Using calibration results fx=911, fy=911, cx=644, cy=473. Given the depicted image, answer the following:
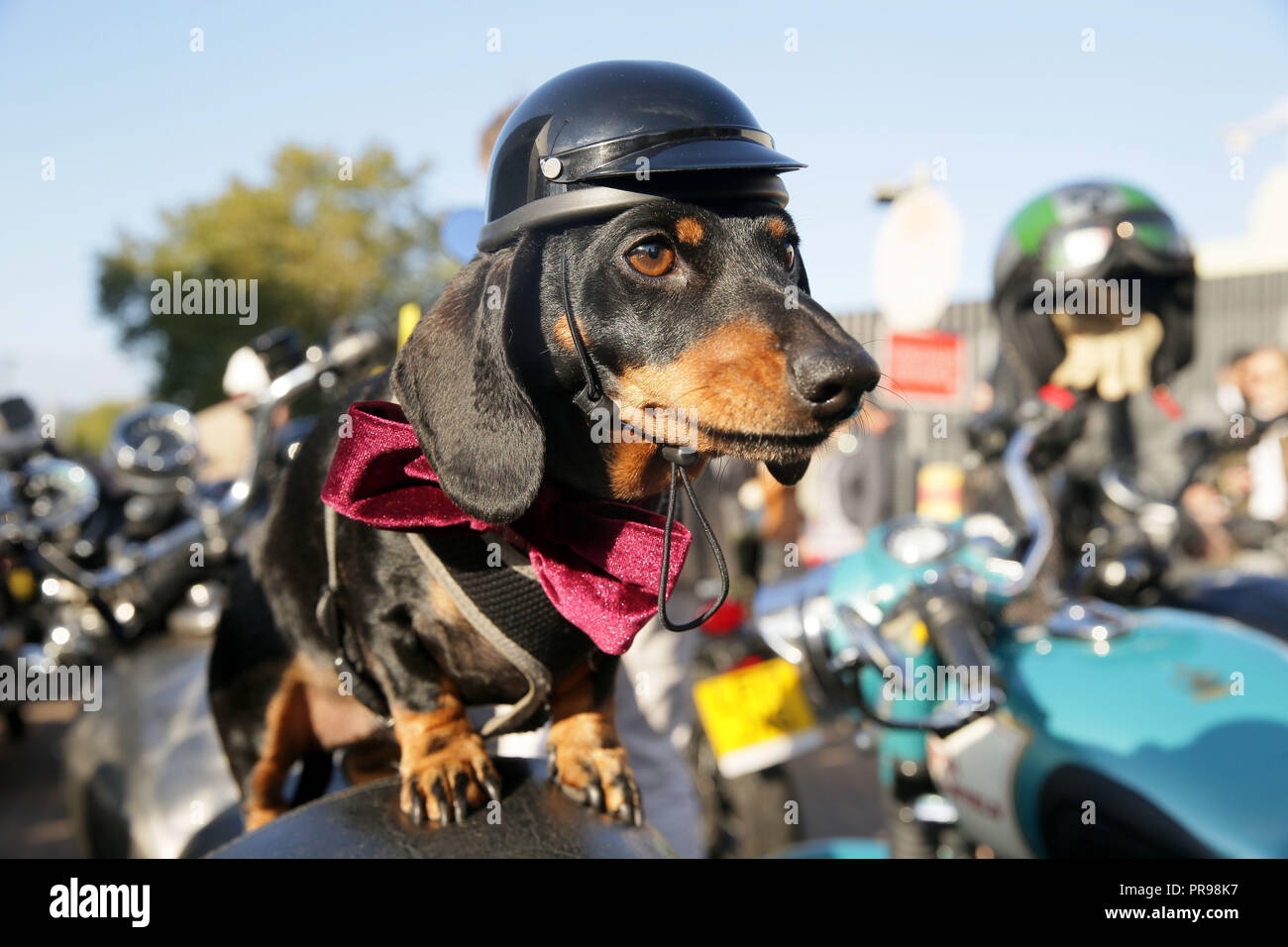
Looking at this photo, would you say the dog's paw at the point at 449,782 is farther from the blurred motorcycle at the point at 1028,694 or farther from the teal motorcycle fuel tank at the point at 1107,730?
the teal motorcycle fuel tank at the point at 1107,730

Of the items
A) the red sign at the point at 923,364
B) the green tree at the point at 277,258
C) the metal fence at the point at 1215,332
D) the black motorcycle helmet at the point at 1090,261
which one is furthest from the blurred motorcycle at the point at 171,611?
the green tree at the point at 277,258

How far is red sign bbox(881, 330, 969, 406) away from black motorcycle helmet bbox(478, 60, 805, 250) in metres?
6.70

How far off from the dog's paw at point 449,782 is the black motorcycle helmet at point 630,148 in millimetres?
770

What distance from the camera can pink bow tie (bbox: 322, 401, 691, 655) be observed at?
1.16m

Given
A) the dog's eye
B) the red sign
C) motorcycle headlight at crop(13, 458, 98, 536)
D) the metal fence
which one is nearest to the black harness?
the dog's eye

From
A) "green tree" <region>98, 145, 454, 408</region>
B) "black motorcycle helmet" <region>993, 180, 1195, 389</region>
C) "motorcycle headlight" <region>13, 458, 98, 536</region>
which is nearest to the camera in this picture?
"black motorcycle helmet" <region>993, 180, 1195, 389</region>

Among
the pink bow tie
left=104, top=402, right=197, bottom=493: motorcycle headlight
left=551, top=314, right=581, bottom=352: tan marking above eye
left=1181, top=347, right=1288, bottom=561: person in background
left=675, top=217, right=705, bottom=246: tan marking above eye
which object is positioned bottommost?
left=1181, top=347, right=1288, bottom=561: person in background

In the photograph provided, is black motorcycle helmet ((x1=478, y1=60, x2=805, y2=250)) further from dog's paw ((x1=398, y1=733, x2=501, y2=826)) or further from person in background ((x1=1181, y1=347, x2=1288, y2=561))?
person in background ((x1=1181, y1=347, x2=1288, y2=561))

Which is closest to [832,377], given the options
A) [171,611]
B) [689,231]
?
[689,231]

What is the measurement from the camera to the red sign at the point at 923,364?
24.9ft

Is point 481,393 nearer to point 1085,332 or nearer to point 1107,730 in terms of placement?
point 1107,730

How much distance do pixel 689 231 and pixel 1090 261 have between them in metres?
2.06
